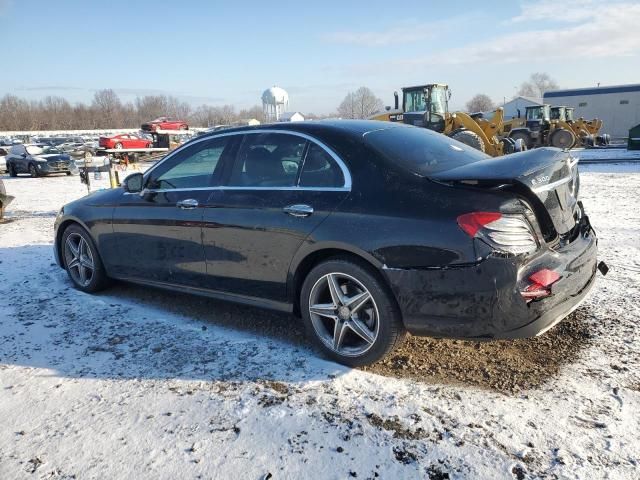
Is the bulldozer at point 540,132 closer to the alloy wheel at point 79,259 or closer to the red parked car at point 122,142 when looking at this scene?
the alloy wheel at point 79,259

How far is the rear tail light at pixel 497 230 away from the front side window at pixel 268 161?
133cm

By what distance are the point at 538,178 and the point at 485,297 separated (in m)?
0.80

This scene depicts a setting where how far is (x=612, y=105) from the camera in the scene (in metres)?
47.3

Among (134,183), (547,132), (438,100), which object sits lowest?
(134,183)

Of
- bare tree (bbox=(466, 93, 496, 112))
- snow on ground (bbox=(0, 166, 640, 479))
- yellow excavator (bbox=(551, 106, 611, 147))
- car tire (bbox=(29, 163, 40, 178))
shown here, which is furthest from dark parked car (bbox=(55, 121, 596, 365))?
bare tree (bbox=(466, 93, 496, 112))

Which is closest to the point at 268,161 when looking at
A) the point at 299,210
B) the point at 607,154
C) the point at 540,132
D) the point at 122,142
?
the point at 299,210

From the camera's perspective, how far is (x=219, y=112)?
12456 centimetres

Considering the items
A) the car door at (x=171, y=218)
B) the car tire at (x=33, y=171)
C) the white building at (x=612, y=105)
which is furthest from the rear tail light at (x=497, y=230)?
the white building at (x=612, y=105)

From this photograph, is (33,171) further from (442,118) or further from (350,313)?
(350,313)

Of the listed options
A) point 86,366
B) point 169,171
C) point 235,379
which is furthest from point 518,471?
point 169,171

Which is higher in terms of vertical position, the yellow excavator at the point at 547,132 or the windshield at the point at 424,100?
the windshield at the point at 424,100

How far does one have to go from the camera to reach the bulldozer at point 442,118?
57.7ft

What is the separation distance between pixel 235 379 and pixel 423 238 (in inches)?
60.0

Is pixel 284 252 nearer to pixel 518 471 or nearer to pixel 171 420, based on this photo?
A: pixel 171 420
